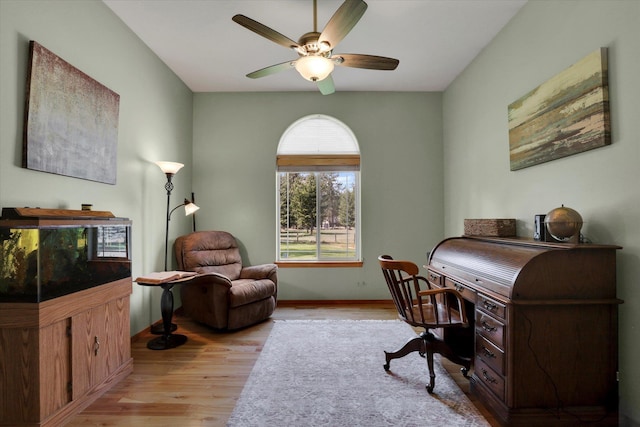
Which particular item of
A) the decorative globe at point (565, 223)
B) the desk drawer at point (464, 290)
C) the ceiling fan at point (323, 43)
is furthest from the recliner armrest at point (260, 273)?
the decorative globe at point (565, 223)

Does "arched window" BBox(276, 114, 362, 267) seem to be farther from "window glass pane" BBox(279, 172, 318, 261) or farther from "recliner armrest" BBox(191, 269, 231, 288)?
"recliner armrest" BBox(191, 269, 231, 288)

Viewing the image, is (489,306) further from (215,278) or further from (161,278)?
(161,278)

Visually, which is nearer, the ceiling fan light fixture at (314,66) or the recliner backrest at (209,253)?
the ceiling fan light fixture at (314,66)

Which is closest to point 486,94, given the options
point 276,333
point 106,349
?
point 276,333

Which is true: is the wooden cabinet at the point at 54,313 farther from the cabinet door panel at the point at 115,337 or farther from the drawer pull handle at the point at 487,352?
the drawer pull handle at the point at 487,352

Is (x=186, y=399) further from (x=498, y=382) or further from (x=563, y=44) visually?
(x=563, y=44)

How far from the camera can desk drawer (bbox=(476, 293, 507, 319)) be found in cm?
188

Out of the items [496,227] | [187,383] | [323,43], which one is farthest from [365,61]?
[187,383]

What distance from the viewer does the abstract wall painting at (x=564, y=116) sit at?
1.93m

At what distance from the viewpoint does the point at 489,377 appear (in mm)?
2020

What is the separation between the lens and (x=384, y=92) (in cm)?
461

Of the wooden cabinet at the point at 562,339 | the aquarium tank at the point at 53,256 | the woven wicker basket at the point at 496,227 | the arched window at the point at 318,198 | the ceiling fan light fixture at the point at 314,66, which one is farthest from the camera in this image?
the arched window at the point at 318,198

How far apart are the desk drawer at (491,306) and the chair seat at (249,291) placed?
2.27 meters

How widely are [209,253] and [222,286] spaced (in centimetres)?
72
